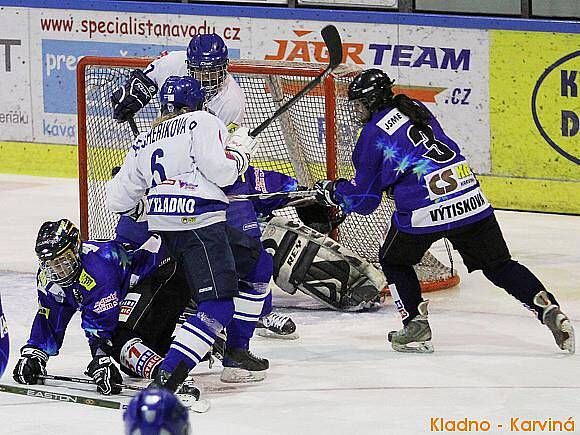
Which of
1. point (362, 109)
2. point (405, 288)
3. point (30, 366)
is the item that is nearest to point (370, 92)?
point (362, 109)

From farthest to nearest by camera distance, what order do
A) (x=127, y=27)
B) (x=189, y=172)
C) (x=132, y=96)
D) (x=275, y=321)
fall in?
(x=127, y=27)
(x=132, y=96)
(x=275, y=321)
(x=189, y=172)

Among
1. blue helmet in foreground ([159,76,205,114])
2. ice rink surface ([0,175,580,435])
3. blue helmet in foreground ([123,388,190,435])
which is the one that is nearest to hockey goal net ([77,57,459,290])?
ice rink surface ([0,175,580,435])

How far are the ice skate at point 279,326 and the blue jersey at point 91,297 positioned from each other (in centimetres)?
89

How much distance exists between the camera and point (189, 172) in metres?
4.23

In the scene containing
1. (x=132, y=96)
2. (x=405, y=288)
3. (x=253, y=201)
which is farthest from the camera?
(x=132, y=96)

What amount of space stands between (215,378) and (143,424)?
2.81 m

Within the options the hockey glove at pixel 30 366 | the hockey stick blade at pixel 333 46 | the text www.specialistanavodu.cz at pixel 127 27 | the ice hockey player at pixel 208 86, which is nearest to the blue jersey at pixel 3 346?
the hockey glove at pixel 30 366

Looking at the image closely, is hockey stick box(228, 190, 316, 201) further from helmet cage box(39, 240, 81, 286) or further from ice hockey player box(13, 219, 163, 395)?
helmet cage box(39, 240, 81, 286)

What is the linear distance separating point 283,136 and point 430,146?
151cm

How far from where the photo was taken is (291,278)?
18.8 ft

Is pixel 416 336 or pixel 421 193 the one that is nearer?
pixel 421 193

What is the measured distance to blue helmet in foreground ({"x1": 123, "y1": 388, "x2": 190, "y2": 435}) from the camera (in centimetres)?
192

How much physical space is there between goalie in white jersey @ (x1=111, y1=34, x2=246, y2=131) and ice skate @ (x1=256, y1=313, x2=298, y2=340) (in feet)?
2.57

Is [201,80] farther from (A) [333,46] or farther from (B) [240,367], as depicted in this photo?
(B) [240,367]
